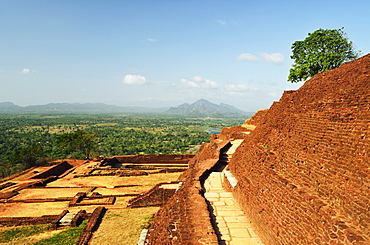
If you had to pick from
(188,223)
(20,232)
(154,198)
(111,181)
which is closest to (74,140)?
(111,181)

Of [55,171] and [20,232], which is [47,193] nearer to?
[20,232]

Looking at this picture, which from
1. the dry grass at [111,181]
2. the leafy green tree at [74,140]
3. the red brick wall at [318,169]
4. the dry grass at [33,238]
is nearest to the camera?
the red brick wall at [318,169]

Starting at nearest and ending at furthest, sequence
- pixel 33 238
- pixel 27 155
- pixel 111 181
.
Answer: pixel 33 238 → pixel 111 181 → pixel 27 155

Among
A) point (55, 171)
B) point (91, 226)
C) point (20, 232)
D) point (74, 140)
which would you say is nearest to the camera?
point (91, 226)

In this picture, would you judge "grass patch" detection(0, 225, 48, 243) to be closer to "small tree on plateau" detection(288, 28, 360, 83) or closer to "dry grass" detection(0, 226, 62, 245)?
"dry grass" detection(0, 226, 62, 245)

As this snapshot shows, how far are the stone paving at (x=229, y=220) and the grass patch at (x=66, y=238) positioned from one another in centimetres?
599

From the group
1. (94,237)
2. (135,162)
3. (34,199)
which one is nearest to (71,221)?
(94,237)

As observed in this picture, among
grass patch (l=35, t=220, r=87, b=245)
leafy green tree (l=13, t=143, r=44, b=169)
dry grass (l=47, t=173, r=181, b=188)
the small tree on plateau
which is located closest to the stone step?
grass patch (l=35, t=220, r=87, b=245)

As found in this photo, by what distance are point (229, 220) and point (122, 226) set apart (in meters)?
5.69

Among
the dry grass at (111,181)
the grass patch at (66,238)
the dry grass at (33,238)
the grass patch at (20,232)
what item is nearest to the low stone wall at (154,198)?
the grass patch at (66,238)

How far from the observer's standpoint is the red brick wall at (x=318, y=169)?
135 inches

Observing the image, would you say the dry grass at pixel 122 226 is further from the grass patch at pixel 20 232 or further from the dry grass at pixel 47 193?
the dry grass at pixel 47 193

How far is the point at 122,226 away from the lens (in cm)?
930

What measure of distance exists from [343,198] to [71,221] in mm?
11072
